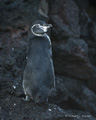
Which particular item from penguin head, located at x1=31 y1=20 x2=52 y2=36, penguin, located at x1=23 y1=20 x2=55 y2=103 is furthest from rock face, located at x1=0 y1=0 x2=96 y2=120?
penguin head, located at x1=31 y1=20 x2=52 y2=36

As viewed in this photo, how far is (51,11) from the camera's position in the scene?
15.4 ft

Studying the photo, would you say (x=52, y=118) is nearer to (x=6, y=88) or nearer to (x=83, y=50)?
(x=6, y=88)

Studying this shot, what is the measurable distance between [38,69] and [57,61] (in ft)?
4.79

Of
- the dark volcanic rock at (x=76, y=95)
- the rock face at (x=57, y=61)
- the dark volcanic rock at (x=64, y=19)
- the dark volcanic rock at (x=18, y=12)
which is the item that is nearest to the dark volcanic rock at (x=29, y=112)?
the rock face at (x=57, y=61)

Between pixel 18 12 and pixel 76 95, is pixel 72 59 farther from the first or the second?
pixel 18 12

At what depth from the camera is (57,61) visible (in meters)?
4.63

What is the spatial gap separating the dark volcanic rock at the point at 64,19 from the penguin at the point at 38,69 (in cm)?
124

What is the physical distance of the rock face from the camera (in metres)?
3.22

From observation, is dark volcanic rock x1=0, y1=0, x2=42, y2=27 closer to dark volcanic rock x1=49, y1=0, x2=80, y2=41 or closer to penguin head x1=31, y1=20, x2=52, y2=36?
dark volcanic rock x1=49, y1=0, x2=80, y2=41

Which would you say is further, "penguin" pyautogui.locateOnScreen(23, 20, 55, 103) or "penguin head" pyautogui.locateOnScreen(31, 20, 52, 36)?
"penguin head" pyautogui.locateOnScreen(31, 20, 52, 36)

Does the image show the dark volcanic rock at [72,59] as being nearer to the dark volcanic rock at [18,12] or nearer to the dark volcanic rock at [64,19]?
the dark volcanic rock at [64,19]

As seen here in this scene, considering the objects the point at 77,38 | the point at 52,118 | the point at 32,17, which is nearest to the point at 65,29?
the point at 77,38

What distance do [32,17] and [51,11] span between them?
0.62 meters

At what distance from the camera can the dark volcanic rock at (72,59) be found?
4.60 m
